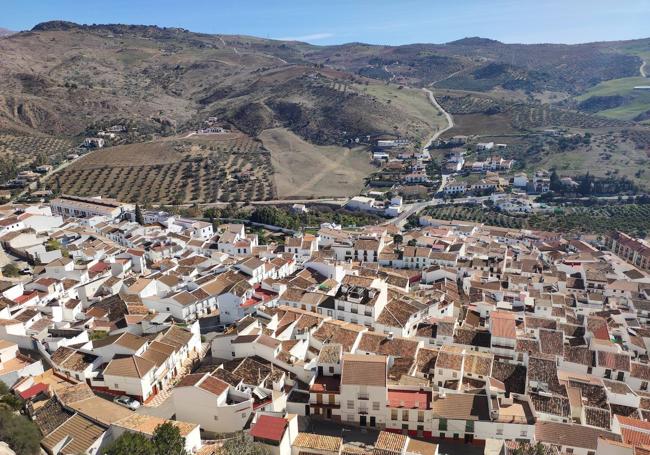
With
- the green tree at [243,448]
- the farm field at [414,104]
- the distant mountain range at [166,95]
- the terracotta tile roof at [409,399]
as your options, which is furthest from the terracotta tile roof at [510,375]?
the farm field at [414,104]

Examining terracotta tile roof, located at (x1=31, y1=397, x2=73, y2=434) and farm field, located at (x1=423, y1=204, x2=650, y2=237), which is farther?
farm field, located at (x1=423, y1=204, x2=650, y2=237)

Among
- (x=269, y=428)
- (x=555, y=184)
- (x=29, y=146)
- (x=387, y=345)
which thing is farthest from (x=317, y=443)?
(x=29, y=146)

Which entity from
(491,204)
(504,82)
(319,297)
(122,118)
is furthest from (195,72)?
(319,297)

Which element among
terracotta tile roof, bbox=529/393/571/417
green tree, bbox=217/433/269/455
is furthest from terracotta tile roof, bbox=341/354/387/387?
terracotta tile roof, bbox=529/393/571/417

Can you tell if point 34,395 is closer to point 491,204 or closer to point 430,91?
point 491,204

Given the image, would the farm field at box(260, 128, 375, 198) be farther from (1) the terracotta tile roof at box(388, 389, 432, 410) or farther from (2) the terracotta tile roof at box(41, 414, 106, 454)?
(2) the terracotta tile roof at box(41, 414, 106, 454)

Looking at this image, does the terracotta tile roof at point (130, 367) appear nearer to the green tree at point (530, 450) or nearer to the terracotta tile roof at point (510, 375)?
the green tree at point (530, 450)

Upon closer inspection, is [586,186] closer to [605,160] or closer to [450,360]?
[605,160]
